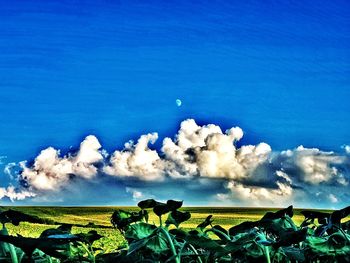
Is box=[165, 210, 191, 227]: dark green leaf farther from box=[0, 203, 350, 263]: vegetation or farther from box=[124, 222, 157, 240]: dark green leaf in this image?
box=[124, 222, 157, 240]: dark green leaf

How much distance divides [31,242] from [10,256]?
7.9 inches

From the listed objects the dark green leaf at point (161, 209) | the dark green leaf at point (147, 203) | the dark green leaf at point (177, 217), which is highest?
the dark green leaf at point (147, 203)

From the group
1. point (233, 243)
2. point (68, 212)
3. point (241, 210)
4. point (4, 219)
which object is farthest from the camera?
point (241, 210)

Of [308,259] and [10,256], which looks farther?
[308,259]

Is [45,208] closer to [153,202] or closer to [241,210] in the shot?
[241,210]

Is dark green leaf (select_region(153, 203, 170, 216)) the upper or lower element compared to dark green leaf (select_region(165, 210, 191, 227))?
upper

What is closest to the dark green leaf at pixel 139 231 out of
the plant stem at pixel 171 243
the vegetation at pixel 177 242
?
the vegetation at pixel 177 242

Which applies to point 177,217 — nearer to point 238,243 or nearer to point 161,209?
point 161,209

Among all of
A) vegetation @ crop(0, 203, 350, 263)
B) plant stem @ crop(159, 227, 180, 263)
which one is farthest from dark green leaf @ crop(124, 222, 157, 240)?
plant stem @ crop(159, 227, 180, 263)

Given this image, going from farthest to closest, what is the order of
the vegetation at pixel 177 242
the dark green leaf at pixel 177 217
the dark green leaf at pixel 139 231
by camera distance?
the dark green leaf at pixel 177 217
the dark green leaf at pixel 139 231
the vegetation at pixel 177 242

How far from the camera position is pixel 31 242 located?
0.94 metres

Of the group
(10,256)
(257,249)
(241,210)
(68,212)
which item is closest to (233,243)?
(257,249)

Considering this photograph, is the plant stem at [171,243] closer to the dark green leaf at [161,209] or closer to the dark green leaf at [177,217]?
the dark green leaf at [161,209]

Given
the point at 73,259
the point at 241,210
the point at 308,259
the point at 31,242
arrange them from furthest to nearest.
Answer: the point at 241,210 < the point at 73,259 < the point at 308,259 < the point at 31,242
